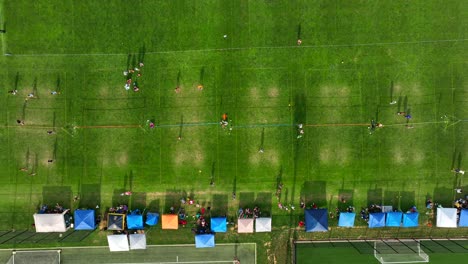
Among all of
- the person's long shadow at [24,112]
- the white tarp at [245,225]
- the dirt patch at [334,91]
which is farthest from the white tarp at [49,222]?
the dirt patch at [334,91]

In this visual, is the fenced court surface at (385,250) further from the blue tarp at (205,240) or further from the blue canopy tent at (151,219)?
the blue canopy tent at (151,219)

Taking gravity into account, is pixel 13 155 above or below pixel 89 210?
above

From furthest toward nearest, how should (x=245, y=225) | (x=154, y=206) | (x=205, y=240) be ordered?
(x=154, y=206) < (x=245, y=225) < (x=205, y=240)

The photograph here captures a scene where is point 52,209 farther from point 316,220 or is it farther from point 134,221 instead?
point 316,220

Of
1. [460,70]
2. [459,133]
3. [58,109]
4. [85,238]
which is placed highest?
[460,70]

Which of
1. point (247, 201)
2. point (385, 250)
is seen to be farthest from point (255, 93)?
point (385, 250)

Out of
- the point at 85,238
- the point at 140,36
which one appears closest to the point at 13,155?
the point at 85,238

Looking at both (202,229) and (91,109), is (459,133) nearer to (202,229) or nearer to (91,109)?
(202,229)

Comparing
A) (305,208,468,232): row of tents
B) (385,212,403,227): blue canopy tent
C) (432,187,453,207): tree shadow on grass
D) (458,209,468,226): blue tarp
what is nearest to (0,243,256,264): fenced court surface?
(305,208,468,232): row of tents
